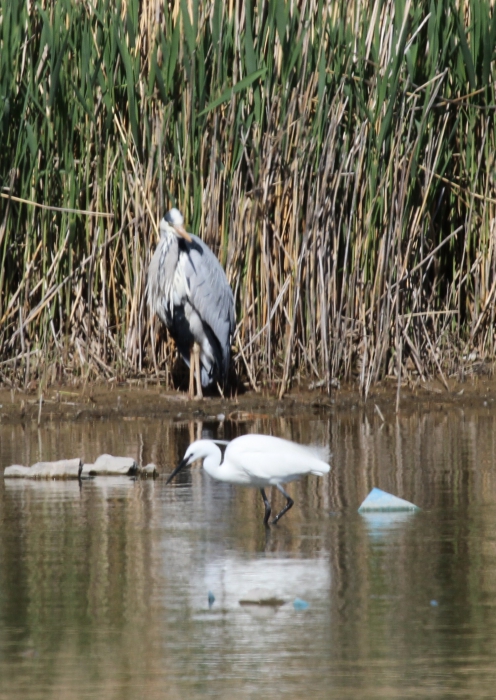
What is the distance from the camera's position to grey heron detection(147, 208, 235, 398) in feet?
30.9

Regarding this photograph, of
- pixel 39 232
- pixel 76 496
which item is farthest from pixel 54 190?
pixel 76 496

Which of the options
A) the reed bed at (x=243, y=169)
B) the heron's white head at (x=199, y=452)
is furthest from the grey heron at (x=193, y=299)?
the heron's white head at (x=199, y=452)

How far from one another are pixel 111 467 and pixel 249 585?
7.68 ft

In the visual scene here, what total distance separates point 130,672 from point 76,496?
2702mm

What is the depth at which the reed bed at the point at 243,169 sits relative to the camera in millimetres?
9477

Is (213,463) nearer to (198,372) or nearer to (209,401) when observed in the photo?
(209,401)

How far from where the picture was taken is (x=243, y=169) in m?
9.84

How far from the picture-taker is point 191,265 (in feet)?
31.9

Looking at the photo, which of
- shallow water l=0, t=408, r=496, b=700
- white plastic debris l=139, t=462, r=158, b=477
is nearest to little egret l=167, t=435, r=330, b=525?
shallow water l=0, t=408, r=496, b=700

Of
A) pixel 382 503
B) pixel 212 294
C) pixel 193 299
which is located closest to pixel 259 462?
pixel 382 503

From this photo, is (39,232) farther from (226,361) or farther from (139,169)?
(226,361)

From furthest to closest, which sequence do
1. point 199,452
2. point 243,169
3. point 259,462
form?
point 243,169
point 199,452
point 259,462

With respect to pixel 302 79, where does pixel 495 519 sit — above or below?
below

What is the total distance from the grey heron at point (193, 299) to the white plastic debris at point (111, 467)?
2.91 m
